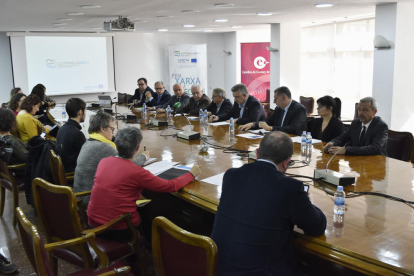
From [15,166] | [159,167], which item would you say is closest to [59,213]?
[159,167]

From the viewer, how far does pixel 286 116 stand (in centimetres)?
477

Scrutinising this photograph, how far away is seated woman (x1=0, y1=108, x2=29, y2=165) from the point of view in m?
3.82

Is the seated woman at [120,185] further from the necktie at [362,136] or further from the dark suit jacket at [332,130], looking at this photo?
the dark suit jacket at [332,130]

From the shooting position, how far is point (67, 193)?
2166 mm

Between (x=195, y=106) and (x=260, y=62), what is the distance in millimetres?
5118

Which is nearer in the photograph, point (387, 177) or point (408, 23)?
point (387, 177)

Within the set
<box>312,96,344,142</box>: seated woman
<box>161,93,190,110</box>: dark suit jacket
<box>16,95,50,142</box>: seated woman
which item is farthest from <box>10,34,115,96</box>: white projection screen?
<box>312,96,344,142</box>: seated woman

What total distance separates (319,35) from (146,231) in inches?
316

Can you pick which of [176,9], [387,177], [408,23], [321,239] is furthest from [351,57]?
[321,239]

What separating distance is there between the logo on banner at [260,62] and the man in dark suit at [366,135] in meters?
7.74

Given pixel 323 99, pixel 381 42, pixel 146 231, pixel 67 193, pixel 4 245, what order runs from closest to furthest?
pixel 67 193 → pixel 146 231 → pixel 4 245 → pixel 323 99 → pixel 381 42

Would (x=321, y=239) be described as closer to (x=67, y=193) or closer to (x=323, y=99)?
(x=67, y=193)

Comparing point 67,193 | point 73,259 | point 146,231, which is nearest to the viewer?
point 67,193

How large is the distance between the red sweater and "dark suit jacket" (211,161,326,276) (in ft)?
2.62
